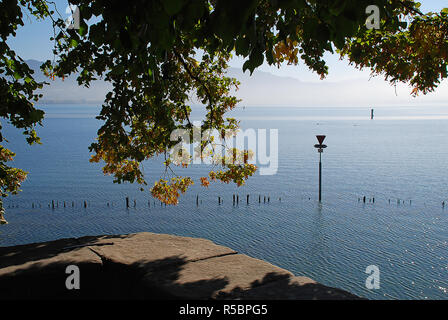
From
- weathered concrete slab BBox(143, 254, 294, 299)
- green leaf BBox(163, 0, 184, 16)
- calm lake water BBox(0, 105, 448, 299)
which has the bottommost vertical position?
calm lake water BBox(0, 105, 448, 299)

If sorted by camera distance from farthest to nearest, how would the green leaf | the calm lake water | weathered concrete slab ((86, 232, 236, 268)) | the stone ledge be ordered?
1. the calm lake water
2. weathered concrete slab ((86, 232, 236, 268))
3. the stone ledge
4. the green leaf

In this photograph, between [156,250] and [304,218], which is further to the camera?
[304,218]

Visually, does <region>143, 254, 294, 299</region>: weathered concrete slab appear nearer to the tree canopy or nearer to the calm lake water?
the tree canopy

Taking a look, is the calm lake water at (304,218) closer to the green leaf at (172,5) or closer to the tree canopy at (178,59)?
the tree canopy at (178,59)

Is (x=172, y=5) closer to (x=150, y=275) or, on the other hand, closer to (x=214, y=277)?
(x=214, y=277)

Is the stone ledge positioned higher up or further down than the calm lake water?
higher up

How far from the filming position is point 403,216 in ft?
153

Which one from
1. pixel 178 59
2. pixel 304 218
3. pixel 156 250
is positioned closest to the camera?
pixel 156 250

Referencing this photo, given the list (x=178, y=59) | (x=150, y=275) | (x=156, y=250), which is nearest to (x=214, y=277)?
(x=150, y=275)

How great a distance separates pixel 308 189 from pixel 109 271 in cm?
5914

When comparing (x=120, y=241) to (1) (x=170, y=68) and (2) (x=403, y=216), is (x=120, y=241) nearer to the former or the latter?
(1) (x=170, y=68)

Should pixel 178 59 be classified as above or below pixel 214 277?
above

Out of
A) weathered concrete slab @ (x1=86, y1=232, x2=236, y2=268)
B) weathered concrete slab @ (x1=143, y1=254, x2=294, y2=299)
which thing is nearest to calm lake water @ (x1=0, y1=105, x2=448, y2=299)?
weathered concrete slab @ (x1=86, y1=232, x2=236, y2=268)
